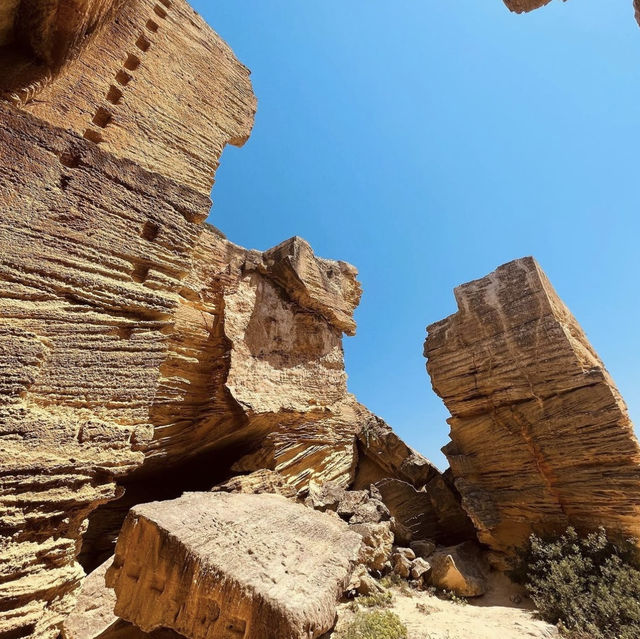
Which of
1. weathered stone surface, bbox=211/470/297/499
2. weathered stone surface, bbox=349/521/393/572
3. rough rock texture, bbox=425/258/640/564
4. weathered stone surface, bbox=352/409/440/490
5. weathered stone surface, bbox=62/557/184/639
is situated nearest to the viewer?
weathered stone surface, bbox=62/557/184/639

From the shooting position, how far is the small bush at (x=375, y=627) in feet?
17.3

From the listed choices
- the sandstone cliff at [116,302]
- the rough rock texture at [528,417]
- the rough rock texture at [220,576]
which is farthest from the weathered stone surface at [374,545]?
the rough rock texture at [220,576]

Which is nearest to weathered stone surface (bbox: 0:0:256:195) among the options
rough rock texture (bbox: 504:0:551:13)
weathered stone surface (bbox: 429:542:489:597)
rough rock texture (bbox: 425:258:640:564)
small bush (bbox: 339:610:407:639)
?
rough rock texture (bbox: 504:0:551:13)

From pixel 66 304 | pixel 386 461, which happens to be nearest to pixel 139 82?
pixel 66 304

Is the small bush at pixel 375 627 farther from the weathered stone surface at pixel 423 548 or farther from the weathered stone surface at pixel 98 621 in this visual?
the weathered stone surface at pixel 423 548

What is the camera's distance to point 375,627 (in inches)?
215

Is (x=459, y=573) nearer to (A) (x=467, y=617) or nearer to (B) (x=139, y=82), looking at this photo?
(A) (x=467, y=617)

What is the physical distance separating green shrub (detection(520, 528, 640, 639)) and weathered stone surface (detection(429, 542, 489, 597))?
3.45ft

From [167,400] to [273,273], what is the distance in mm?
4489

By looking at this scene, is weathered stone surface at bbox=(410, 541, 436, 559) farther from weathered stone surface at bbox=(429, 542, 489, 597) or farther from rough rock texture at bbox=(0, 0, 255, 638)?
rough rock texture at bbox=(0, 0, 255, 638)

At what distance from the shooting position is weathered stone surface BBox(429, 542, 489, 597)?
782 cm

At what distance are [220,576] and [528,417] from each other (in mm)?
9002

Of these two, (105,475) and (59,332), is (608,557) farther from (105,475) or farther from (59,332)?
(59,332)

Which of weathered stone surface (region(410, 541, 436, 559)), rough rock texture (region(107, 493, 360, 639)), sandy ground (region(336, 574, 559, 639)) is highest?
rough rock texture (region(107, 493, 360, 639))
